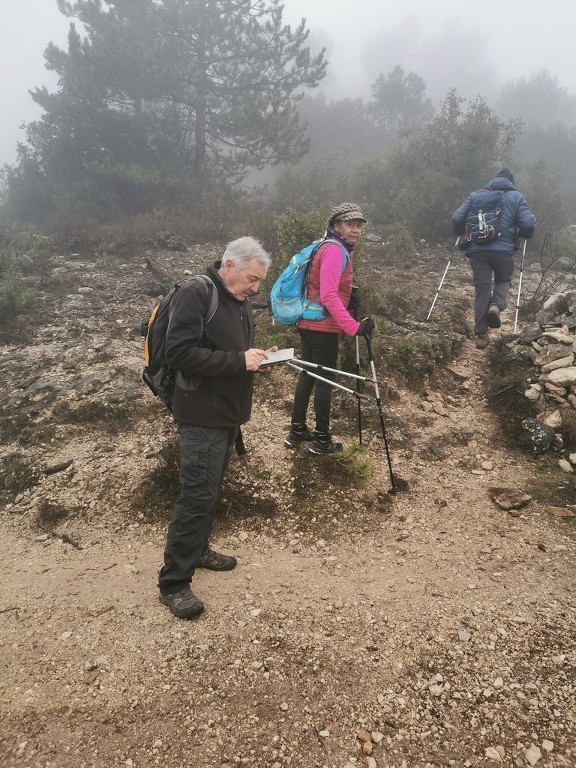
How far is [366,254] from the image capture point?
11.9 m

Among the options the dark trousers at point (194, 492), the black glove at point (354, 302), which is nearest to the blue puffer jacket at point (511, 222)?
the black glove at point (354, 302)

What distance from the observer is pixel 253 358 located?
2.88 meters

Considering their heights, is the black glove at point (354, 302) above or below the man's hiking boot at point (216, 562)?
above

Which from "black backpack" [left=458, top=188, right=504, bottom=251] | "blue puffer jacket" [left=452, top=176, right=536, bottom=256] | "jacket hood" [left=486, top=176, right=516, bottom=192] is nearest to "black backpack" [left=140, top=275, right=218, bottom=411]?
"black backpack" [left=458, top=188, right=504, bottom=251]

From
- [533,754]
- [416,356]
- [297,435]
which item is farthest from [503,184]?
[533,754]

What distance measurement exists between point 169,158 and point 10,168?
333 inches

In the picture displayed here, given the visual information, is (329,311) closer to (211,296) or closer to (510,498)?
(211,296)

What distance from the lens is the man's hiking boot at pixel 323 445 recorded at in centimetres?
489

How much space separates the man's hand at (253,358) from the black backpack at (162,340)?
334mm

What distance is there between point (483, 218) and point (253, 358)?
535 centimetres

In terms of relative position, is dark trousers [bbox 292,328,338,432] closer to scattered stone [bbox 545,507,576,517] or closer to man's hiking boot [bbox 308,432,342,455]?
man's hiking boot [bbox 308,432,342,455]

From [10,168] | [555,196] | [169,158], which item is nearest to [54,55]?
[10,168]

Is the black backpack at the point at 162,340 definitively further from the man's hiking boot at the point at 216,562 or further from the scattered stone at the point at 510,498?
the scattered stone at the point at 510,498

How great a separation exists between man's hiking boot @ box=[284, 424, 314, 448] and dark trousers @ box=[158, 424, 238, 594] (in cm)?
205
